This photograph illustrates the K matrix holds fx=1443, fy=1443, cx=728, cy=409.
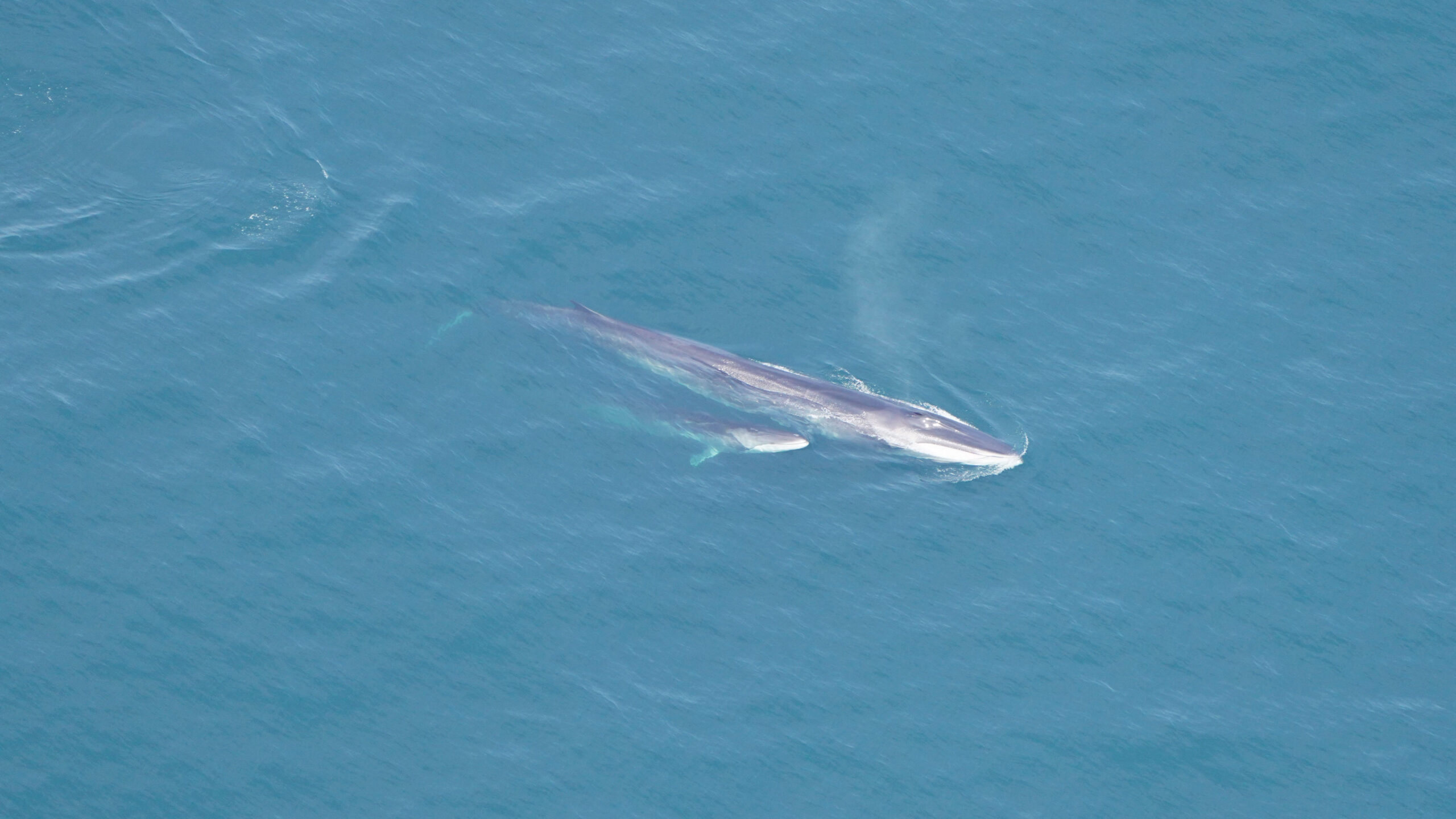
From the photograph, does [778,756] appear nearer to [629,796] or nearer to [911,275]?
[629,796]

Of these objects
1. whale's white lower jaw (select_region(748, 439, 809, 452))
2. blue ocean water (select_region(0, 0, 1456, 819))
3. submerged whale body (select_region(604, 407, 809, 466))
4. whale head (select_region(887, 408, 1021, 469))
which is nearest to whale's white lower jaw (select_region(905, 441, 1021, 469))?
whale head (select_region(887, 408, 1021, 469))

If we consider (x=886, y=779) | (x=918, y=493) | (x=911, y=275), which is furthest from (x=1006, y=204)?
(x=886, y=779)

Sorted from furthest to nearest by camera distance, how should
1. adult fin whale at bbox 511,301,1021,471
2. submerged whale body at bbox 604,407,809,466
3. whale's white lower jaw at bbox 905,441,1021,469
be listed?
1. submerged whale body at bbox 604,407,809,466
2. adult fin whale at bbox 511,301,1021,471
3. whale's white lower jaw at bbox 905,441,1021,469

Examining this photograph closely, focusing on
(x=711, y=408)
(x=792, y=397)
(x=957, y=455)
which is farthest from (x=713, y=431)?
(x=957, y=455)

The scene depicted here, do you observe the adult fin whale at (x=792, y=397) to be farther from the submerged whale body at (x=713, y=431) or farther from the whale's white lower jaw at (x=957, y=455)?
the submerged whale body at (x=713, y=431)

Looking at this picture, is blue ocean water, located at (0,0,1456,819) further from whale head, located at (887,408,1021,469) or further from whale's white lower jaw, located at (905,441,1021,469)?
whale head, located at (887,408,1021,469)

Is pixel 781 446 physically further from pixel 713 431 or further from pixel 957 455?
pixel 957 455
